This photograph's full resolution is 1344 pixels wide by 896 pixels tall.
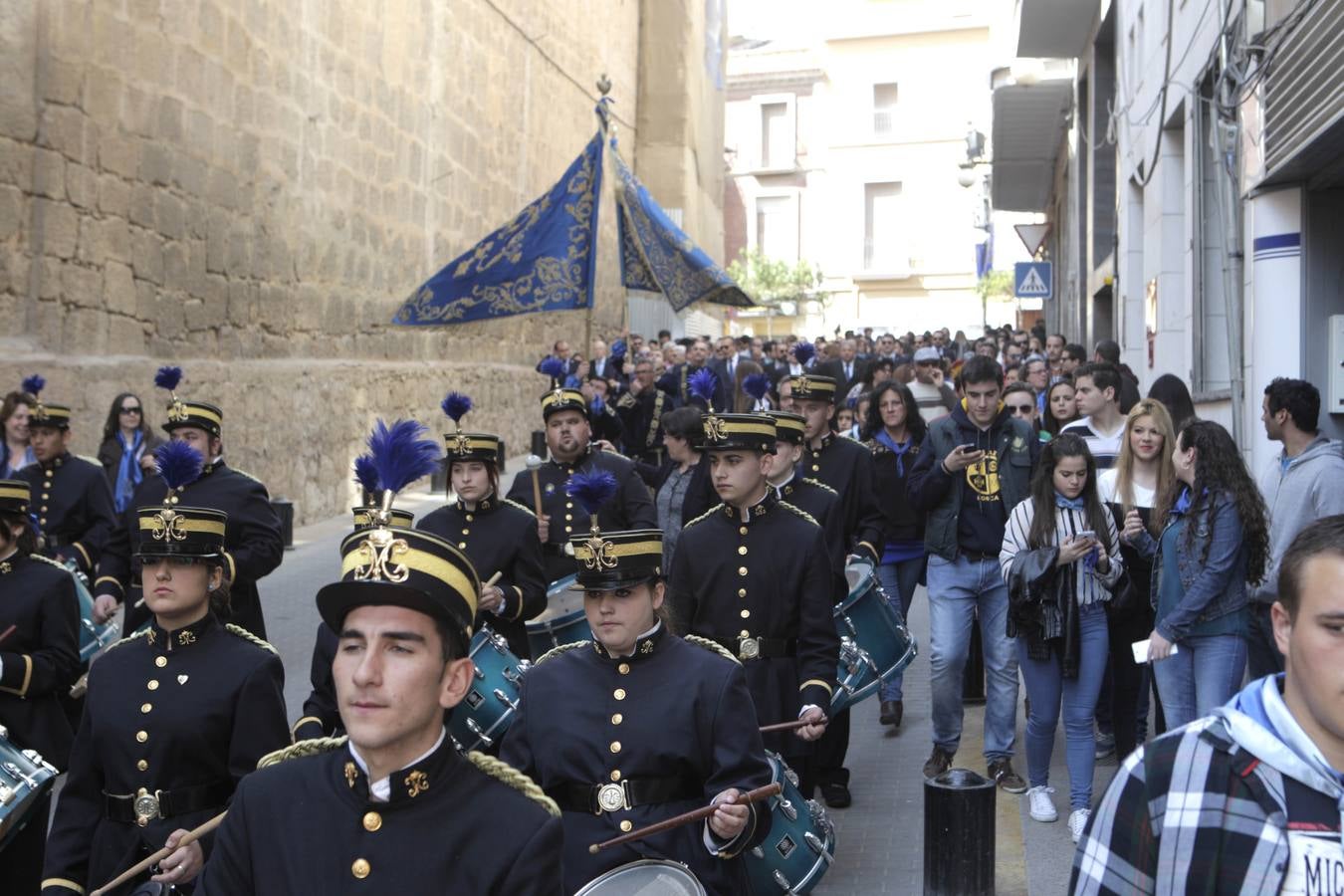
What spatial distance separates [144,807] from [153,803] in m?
0.03

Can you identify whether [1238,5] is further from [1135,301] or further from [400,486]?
[400,486]

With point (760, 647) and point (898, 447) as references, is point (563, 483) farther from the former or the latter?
point (760, 647)

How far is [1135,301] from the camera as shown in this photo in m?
18.2

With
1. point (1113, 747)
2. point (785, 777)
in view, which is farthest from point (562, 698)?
point (1113, 747)

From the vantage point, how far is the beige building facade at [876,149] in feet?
200

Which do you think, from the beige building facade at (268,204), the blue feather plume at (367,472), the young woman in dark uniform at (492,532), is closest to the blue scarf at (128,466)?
the beige building facade at (268,204)

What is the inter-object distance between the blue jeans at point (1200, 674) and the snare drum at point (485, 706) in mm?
2721

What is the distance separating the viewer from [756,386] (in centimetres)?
1193

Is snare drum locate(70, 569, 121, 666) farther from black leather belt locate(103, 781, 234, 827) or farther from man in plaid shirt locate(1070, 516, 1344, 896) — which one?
man in plaid shirt locate(1070, 516, 1344, 896)

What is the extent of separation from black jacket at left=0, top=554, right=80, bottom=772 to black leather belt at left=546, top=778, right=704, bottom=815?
6.67 ft

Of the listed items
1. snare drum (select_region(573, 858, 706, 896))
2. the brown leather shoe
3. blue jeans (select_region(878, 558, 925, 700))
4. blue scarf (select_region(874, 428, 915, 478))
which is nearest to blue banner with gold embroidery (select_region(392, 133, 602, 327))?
blue scarf (select_region(874, 428, 915, 478))

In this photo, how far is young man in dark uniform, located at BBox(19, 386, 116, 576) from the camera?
9219 mm

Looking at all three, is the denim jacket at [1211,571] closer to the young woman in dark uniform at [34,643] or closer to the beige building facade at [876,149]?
the young woman in dark uniform at [34,643]

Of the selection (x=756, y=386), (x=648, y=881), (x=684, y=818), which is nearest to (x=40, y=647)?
(x=684, y=818)
